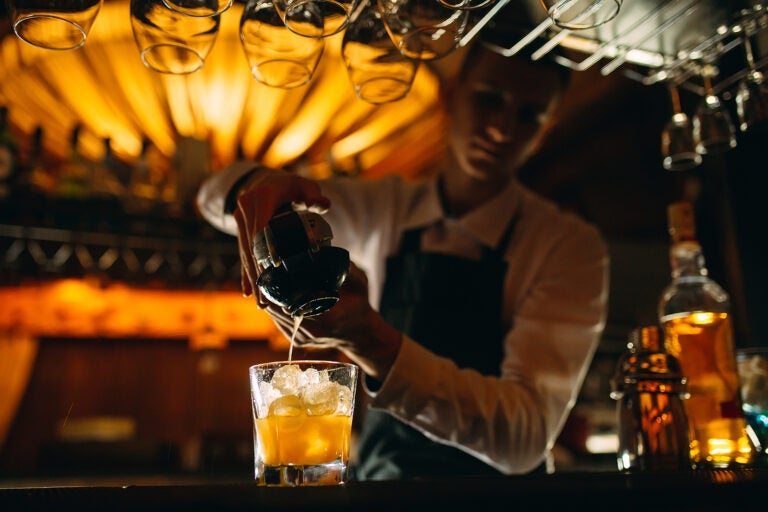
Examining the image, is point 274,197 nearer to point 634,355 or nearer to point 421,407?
point 421,407

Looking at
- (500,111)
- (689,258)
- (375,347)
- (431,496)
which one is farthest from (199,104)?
(431,496)

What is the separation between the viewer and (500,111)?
165cm

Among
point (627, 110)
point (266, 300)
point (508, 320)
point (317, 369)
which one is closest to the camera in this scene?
point (317, 369)

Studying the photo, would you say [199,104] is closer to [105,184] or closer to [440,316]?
[105,184]

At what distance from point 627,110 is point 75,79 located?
3.27m

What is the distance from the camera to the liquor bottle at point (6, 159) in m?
3.23

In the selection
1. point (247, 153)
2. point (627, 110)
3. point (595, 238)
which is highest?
point (627, 110)

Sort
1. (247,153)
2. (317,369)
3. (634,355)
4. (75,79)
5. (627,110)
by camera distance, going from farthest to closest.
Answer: (627,110) < (247,153) < (75,79) < (634,355) < (317,369)

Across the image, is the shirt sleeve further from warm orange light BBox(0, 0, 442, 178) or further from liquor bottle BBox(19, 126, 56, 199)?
liquor bottle BBox(19, 126, 56, 199)

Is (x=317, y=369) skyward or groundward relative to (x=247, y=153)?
groundward

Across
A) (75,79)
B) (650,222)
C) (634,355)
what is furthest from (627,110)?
(634,355)

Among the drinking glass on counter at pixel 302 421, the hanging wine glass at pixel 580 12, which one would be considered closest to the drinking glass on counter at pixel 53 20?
the drinking glass on counter at pixel 302 421

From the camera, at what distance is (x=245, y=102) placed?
3.01 meters

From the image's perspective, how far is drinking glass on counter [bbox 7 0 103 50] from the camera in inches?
28.8
